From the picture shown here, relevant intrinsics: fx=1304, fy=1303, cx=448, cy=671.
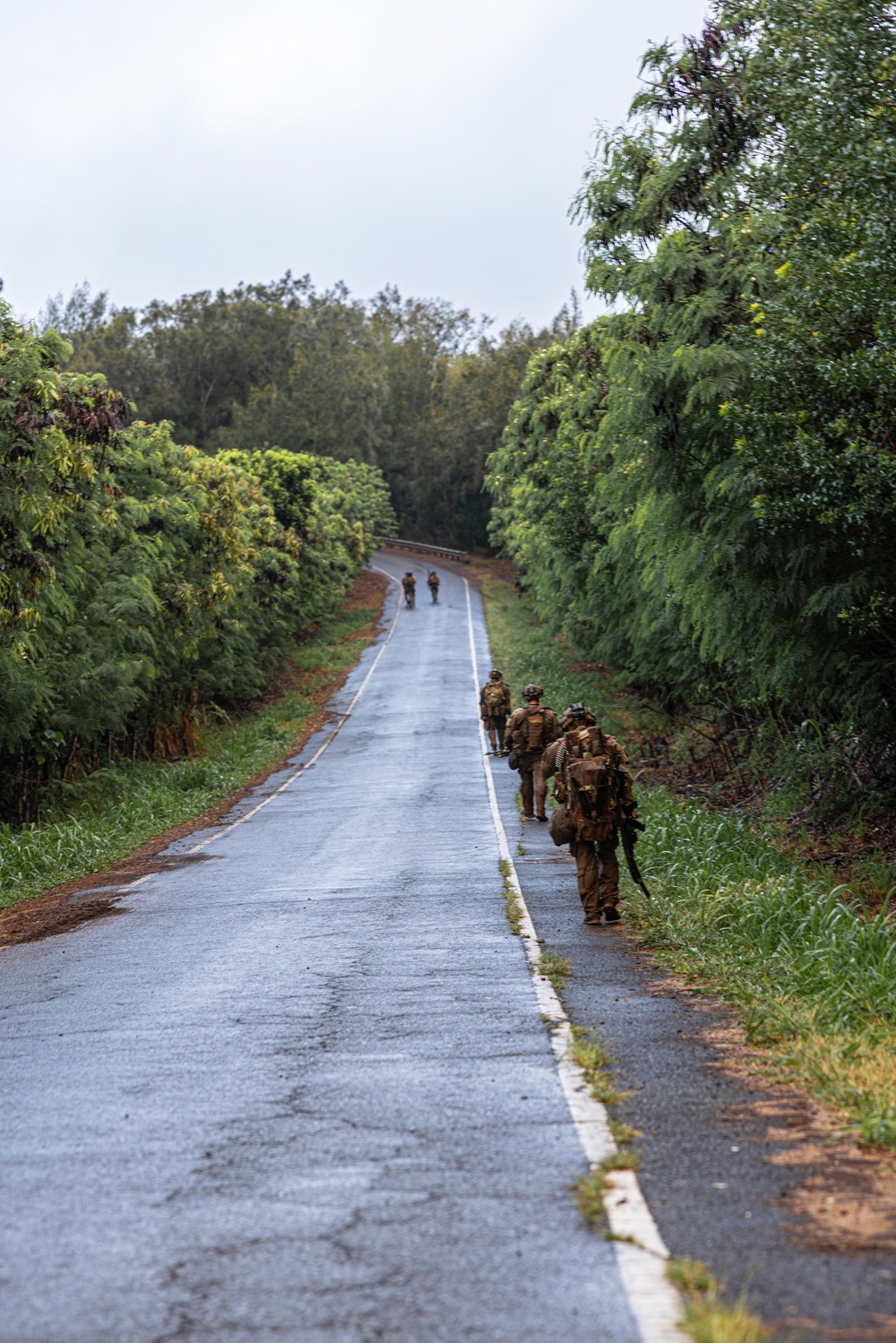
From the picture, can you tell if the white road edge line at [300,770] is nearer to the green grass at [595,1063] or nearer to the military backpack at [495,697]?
the military backpack at [495,697]

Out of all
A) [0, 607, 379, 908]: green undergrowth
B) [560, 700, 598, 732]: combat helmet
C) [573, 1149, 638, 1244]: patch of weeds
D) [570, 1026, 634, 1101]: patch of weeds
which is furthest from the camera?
[0, 607, 379, 908]: green undergrowth

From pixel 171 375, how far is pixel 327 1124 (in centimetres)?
8597

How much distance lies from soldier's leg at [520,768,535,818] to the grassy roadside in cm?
298

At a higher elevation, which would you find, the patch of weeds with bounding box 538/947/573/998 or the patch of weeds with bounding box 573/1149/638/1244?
the patch of weeds with bounding box 573/1149/638/1244

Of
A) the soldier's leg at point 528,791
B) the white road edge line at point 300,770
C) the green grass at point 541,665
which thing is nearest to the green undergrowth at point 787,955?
the soldier's leg at point 528,791

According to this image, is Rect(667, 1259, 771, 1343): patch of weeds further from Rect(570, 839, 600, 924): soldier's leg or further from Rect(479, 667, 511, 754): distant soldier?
Rect(479, 667, 511, 754): distant soldier

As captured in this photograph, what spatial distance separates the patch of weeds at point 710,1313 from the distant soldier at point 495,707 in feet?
76.6

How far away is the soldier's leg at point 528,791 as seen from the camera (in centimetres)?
2006

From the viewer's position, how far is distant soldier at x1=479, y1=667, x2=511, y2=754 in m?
28.0

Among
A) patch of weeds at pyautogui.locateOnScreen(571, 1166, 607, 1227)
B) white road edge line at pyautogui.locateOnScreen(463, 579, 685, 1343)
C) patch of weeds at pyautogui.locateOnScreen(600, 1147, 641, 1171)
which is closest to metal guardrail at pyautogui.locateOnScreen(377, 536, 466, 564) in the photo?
white road edge line at pyautogui.locateOnScreen(463, 579, 685, 1343)

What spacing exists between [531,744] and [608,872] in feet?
26.7

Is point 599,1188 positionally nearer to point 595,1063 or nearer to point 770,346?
point 595,1063

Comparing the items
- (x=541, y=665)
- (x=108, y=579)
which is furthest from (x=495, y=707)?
(x=541, y=665)

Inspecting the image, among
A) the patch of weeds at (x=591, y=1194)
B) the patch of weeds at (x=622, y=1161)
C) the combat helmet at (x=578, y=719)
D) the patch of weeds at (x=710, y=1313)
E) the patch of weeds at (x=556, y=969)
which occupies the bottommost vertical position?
the patch of weeds at (x=556, y=969)
